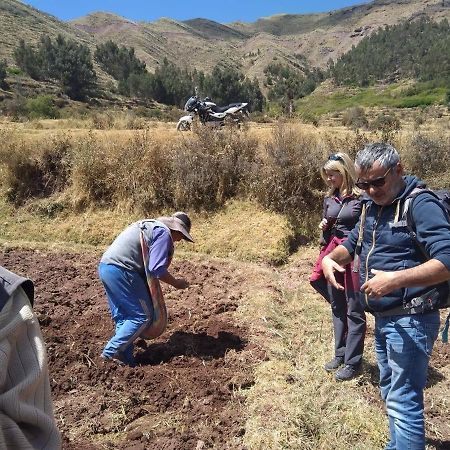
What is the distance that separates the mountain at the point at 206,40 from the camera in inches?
2270

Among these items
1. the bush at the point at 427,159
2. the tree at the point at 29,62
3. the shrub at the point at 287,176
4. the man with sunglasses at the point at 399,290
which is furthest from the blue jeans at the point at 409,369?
the tree at the point at 29,62

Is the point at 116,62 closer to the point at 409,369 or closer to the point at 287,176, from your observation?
the point at 287,176

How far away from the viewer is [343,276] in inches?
147

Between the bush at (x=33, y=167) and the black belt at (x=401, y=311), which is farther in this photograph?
the bush at (x=33, y=167)

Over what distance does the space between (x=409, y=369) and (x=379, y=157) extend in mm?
1085

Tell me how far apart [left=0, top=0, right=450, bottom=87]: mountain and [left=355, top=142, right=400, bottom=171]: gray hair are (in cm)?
4652

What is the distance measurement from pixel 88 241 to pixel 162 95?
123ft

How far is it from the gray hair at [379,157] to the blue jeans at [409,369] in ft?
2.56

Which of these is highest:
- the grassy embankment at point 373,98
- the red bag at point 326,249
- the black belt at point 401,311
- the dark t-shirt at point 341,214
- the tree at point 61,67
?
the tree at point 61,67

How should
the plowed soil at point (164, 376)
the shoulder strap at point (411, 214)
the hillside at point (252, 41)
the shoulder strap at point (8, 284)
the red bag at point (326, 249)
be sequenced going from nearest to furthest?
the shoulder strap at point (8, 284) → the shoulder strap at point (411, 214) → the plowed soil at point (164, 376) → the red bag at point (326, 249) → the hillside at point (252, 41)

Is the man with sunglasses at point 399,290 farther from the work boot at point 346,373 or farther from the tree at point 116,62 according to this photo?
the tree at point 116,62

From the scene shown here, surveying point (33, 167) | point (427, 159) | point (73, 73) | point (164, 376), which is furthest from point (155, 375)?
point (73, 73)

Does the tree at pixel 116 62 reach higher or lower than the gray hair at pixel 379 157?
higher

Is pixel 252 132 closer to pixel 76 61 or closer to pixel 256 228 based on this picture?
pixel 256 228
